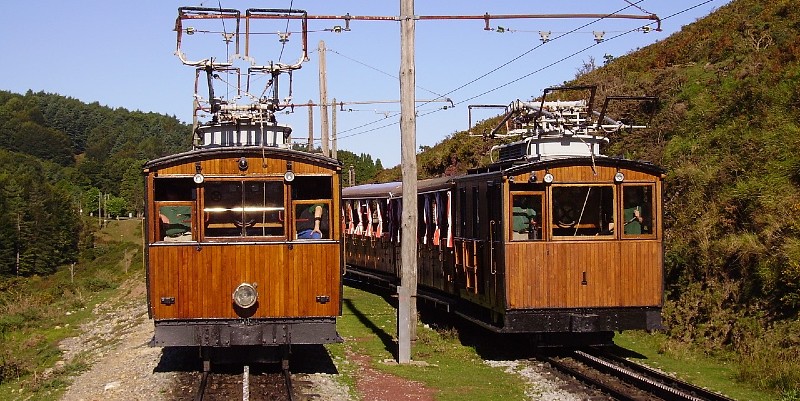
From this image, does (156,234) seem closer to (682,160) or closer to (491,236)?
(491,236)

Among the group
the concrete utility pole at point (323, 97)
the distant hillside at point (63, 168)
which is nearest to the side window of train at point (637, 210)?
the concrete utility pole at point (323, 97)

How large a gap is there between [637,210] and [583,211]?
0.85m

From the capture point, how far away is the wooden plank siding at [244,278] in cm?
1295

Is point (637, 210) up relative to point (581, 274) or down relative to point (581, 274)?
up

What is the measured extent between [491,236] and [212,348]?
4725 millimetres

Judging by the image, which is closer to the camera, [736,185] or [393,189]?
[736,185]

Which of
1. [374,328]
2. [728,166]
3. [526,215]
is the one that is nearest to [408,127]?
[526,215]

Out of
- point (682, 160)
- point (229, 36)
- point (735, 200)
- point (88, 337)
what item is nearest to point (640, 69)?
point (682, 160)

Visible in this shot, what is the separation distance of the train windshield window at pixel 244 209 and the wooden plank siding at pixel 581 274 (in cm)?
369

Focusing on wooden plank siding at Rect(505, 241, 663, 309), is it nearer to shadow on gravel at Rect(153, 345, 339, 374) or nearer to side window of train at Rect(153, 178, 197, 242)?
shadow on gravel at Rect(153, 345, 339, 374)

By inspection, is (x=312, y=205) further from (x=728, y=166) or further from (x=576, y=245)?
(x=728, y=166)

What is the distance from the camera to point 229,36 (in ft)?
61.8

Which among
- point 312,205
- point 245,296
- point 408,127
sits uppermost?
point 408,127

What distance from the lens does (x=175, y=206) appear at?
13.2 meters
